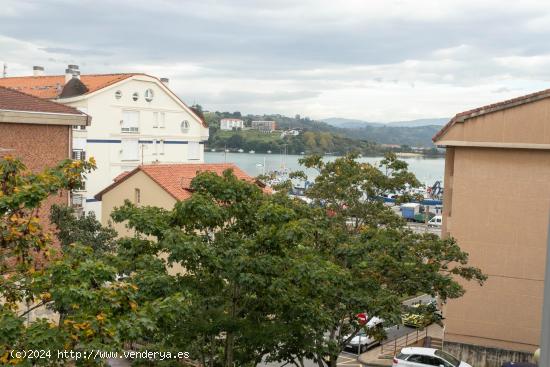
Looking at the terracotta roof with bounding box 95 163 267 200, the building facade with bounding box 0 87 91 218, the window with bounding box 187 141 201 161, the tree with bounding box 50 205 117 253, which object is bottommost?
the tree with bounding box 50 205 117 253

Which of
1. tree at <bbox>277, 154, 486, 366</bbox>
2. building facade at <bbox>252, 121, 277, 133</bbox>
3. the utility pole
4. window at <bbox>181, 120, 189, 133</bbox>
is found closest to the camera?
the utility pole

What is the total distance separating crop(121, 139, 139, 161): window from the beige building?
109ft

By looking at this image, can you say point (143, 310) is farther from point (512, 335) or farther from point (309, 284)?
point (512, 335)

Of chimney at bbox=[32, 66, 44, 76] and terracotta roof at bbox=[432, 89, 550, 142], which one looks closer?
terracotta roof at bbox=[432, 89, 550, 142]

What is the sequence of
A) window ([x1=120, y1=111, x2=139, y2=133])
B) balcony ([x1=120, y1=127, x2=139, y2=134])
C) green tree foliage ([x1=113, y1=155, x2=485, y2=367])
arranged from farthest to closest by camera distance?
window ([x1=120, y1=111, x2=139, y2=133]), balcony ([x1=120, y1=127, x2=139, y2=134]), green tree foliage ([x1=113, y1=155, x2=485, y2=367])

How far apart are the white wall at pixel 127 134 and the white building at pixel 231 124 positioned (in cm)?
10233

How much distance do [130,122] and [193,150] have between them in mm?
7861

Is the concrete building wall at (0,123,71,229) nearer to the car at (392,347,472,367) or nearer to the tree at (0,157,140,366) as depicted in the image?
the tree at (0,157,140,366)

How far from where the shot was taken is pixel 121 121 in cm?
5209

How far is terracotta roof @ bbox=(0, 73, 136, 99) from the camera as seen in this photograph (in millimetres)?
51438

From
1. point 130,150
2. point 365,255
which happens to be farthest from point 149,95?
point 365,255

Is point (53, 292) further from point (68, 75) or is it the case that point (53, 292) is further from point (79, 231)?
point (68, 75)

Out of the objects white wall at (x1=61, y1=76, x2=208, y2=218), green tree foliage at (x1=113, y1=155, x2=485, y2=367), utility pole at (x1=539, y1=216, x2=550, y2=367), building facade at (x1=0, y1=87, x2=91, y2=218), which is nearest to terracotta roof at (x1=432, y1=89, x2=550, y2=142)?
green tree foliage at (x1=113, y1=155, x2=485, y2=367)

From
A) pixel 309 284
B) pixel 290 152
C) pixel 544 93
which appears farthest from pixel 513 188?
pixel 290 152
